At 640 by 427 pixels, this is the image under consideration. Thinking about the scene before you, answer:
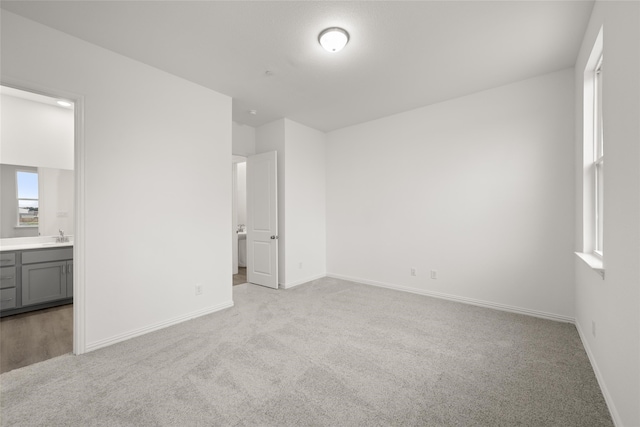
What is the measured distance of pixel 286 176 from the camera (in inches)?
177

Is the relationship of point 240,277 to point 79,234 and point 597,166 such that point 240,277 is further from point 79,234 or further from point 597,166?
point 597,166

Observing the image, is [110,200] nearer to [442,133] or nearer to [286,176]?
[286,176]

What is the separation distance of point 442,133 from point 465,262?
6.02ft

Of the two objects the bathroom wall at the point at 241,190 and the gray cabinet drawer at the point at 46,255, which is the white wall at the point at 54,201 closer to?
the gray cabinet drawer at the point at 46,255

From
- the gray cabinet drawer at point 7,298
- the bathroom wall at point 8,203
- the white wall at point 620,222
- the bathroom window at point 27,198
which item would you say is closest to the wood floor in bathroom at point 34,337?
the gray cabinet drawer at point 7,298

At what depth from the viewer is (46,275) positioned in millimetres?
3598

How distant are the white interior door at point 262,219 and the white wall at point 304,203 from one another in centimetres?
22

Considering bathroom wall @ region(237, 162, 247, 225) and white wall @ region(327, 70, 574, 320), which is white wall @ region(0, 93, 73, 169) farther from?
white wall @ region(327, 70, 574, 320)

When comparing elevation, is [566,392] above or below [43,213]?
below

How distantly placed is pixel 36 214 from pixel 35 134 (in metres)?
1.13

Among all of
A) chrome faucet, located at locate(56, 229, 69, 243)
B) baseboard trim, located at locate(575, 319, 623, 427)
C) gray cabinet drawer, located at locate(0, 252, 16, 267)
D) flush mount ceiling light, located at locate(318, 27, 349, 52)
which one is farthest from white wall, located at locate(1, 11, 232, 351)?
baseboard trim, located at locate(575, 319, 623, 427)

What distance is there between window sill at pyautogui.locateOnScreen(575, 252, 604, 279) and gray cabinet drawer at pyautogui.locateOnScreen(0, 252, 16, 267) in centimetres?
591

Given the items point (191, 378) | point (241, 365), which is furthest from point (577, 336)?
point (191, 378)

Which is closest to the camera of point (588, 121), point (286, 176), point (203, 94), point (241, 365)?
point (241, 365)
